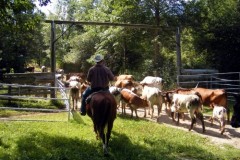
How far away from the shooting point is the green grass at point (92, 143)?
794cm

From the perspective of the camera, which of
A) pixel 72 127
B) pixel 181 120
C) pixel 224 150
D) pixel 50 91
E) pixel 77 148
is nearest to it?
pixel 77 148

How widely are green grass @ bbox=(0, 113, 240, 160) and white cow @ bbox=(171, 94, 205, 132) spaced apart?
79 centimetres

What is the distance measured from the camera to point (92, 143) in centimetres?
888

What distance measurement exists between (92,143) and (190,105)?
4.00 meters

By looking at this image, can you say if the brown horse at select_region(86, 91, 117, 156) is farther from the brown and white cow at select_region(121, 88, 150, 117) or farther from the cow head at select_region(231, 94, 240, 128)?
the brown and white cow at select_region(121, 88, 150, 117)

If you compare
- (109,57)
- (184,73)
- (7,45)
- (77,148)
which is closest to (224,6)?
(184,73)

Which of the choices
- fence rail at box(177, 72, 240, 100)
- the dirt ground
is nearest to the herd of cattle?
the dirt ground

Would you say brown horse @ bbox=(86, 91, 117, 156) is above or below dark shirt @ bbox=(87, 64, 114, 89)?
below

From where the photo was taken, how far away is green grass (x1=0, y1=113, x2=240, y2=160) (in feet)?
26.0

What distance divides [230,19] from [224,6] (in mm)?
1342

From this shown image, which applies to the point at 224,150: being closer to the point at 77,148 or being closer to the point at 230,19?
the point at 77,148

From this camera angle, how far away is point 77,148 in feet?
27.4

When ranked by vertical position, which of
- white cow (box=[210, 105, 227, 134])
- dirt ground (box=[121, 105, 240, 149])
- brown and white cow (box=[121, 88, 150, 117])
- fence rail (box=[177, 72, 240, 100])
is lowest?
dirt ground (box=[121, 105, 240, 149])

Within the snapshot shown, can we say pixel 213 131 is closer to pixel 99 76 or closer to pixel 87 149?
pixel 99 76
